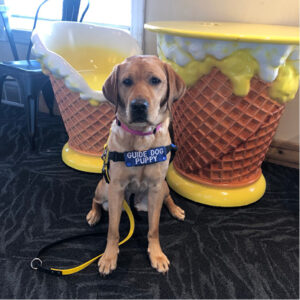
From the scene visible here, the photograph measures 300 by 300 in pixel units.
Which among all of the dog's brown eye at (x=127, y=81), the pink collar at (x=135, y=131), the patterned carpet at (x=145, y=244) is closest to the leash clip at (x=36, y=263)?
the patterned carpet at (x=145, y=244)

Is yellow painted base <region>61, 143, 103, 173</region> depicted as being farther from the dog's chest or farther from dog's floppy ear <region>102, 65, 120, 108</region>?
dog's floppy ear <region>102, 65, 120, 108</region>

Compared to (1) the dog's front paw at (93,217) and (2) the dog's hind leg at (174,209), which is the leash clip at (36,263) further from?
(2) the dog's hind leg at (174,209)

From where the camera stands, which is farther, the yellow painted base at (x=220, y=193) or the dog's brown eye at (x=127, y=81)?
the yellow painted base at (x=220, y=193)

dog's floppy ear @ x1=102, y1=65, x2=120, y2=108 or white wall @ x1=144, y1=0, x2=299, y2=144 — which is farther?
white wall @ x1=144, y1=0, x2=299, y2=144

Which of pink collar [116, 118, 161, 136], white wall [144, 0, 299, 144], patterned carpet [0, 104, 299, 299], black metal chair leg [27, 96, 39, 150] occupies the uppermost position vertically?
white wall [144, 0, 299, 144]

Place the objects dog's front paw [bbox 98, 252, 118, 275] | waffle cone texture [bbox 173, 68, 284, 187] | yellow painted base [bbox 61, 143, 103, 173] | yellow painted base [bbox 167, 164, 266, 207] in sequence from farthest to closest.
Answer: yellow painted base [bbox 61, 143, 103, 173] < yellow painted base [bbox 167, 164, 266, 207] < waffle cone texture [bbox 173, 68, 284, 187] < dog's front paw [bbox 98, 252, 118, 275]

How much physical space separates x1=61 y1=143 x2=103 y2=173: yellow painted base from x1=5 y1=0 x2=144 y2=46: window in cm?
89

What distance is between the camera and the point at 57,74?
1383mm

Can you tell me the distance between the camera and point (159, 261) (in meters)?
1.00

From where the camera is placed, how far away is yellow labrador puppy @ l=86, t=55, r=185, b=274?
867 millimetres

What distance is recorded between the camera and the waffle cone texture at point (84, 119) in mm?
1471

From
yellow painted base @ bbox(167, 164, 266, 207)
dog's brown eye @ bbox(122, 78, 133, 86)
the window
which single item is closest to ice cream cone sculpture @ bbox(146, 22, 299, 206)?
yellow painted base @ bbox(167, 164, 266, 207)

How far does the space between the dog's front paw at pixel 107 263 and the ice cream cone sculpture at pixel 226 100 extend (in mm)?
552

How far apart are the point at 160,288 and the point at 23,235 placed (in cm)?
60
